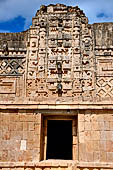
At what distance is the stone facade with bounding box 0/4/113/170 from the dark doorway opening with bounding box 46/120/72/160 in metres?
3.30

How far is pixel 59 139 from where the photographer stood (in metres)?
10.8

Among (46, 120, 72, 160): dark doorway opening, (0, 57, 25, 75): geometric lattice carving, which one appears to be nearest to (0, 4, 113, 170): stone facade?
(0, 57, 25, 75): geometric lattice carving

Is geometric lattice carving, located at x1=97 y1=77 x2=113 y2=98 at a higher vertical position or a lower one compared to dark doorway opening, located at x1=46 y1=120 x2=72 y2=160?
higher

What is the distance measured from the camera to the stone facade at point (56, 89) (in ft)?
22.4

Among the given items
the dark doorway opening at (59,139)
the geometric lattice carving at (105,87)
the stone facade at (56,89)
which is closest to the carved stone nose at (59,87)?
the stone facade at (56,89)

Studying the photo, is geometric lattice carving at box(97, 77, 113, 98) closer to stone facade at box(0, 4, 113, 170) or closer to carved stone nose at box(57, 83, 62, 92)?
stone facade at box(0, 4, 113, 170)

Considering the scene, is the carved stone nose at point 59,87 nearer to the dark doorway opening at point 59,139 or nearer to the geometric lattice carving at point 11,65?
the geometric lattice carving at point 11,65

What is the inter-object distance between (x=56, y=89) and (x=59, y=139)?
428cm

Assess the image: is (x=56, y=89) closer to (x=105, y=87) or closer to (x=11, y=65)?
(x=105, y=87)

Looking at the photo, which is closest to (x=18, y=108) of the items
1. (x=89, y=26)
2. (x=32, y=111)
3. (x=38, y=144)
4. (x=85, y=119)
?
(x=32, y=111)

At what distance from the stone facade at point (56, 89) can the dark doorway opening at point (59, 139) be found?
330 cm

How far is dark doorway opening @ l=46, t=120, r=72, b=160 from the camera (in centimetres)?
1047

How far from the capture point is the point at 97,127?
6.96m

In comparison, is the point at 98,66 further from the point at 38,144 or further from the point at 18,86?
the point at 38,144
